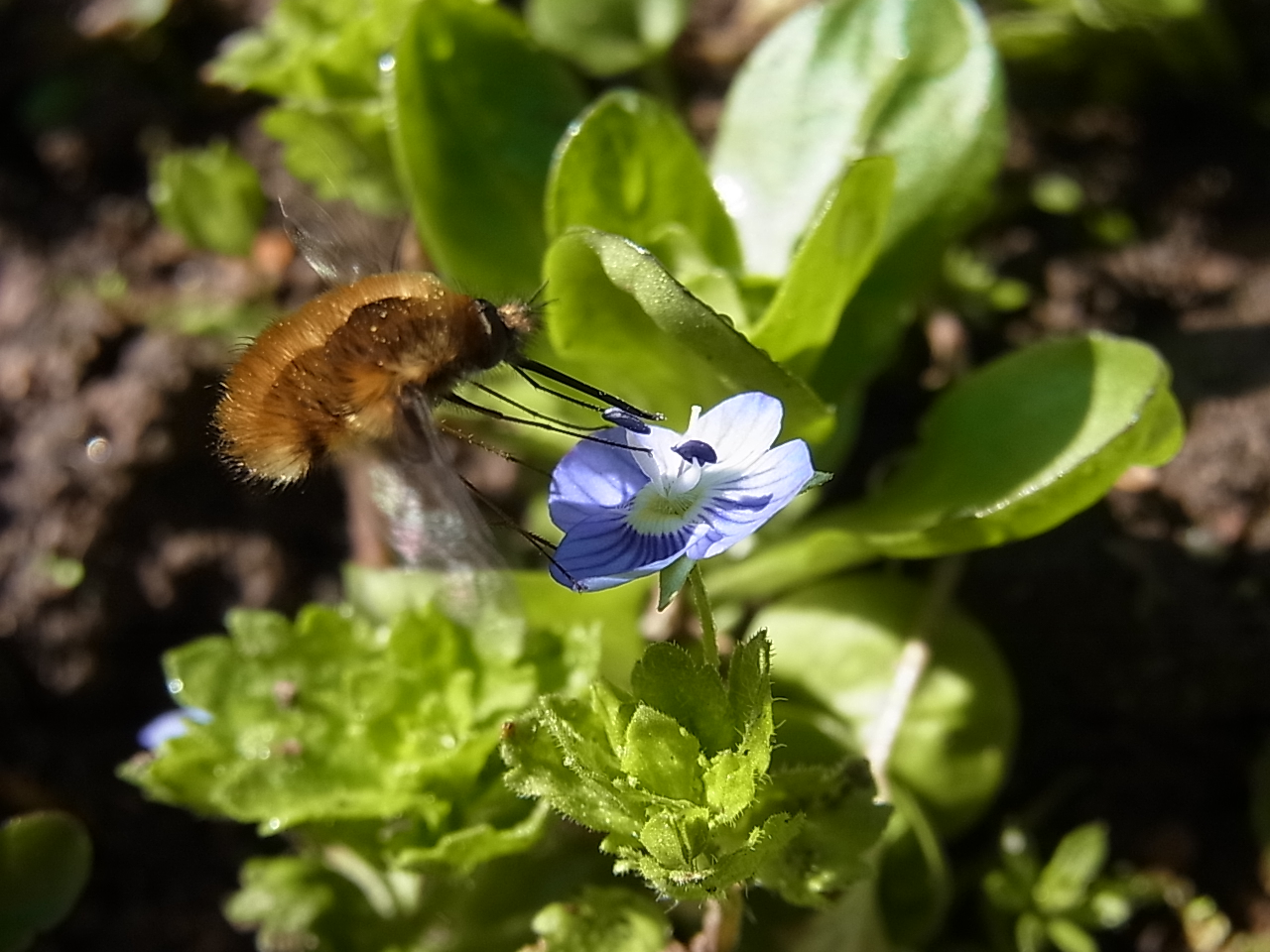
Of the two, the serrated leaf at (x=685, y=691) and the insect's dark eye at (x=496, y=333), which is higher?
the insect's dark eye at (x=496, y=333)

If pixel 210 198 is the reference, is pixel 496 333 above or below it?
above

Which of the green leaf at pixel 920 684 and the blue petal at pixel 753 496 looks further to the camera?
the green leaf at pixel 920 684

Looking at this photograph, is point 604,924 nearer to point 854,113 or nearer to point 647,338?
point 647,338

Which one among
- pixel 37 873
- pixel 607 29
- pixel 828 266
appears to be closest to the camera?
pixel 828 266

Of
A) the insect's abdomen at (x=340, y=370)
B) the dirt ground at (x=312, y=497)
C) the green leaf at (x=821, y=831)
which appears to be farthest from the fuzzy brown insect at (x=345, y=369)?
the dirt ground at (x=312, y=497)

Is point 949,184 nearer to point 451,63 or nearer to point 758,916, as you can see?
point 451,63

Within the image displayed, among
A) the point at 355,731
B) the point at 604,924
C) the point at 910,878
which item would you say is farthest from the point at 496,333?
the point at 910,878

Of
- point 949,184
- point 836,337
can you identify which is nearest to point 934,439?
point 836,337

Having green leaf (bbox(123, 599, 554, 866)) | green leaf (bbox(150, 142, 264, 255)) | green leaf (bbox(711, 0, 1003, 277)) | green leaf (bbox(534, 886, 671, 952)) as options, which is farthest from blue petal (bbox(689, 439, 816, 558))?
green leaf (bbox(150, 142, 264, 255))

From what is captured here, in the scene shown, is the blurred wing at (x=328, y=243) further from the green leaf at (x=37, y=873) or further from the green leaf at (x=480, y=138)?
the green leaf at (x=37, y=873)
